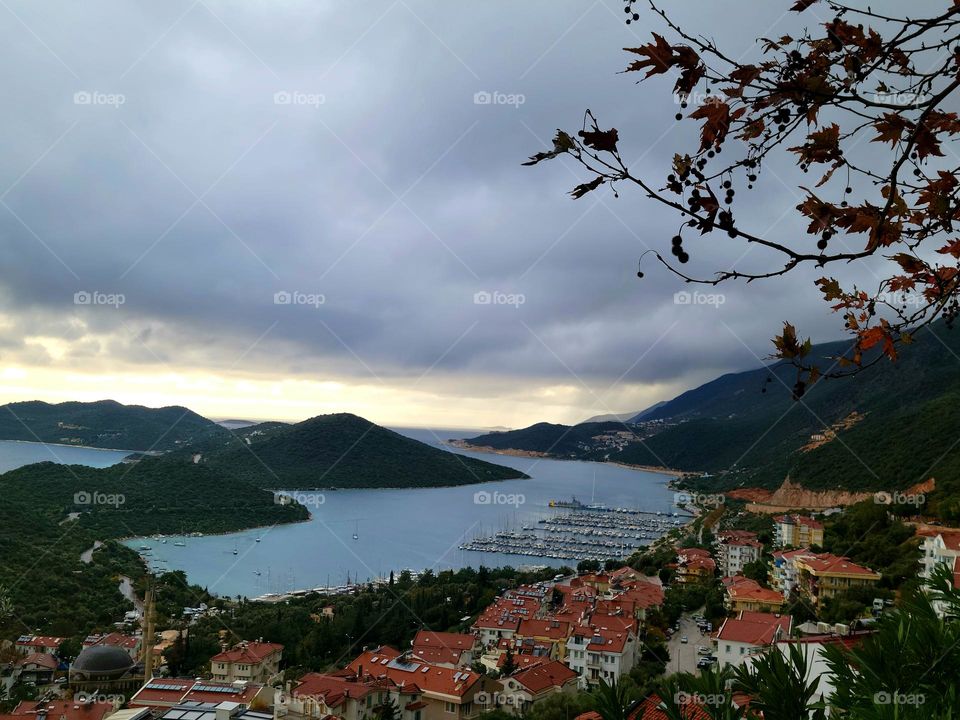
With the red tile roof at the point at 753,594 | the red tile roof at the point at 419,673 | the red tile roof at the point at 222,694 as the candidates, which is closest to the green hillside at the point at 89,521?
the red tile roof at the point at 222,694

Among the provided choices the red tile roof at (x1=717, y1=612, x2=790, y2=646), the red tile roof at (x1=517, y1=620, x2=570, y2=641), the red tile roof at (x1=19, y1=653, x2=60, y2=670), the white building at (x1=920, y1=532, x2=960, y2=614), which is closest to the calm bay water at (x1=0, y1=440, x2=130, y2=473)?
the red tile roof at (x1=19, y1=653, x2=60, y2=670)

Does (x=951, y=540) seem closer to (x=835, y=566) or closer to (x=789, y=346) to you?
(x=835, y=566)

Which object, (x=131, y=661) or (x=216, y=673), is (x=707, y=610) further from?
(x=131, y=661)

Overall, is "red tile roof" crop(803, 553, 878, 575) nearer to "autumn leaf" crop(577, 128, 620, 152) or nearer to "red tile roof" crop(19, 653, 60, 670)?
"autumn leaf" crop(577, 128, 620, 152)

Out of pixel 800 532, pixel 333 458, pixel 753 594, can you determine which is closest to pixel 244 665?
pixel 753 594

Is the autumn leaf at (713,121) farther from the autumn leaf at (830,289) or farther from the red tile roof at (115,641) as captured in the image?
the red tile roof at (115,641)

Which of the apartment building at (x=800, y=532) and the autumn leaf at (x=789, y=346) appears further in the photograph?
the apartment building at (x=800, y=532)
